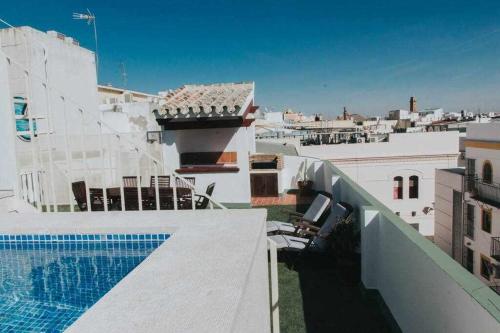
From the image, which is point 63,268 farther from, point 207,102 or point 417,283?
point 207,102

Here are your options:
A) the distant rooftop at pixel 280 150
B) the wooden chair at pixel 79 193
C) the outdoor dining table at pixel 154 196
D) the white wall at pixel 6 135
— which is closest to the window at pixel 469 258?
the distant rooftop at pixel 280 150

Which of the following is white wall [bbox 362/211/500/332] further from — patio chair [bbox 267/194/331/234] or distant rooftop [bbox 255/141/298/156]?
distant rooftop [bbox 255/141/298/156]

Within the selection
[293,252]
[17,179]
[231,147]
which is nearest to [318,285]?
[293,252]

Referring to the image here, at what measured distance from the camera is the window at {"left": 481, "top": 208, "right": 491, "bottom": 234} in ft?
64.4

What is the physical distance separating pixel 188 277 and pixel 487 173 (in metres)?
22.4

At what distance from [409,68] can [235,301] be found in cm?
4917

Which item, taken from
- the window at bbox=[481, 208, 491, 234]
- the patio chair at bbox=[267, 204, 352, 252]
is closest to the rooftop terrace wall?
the patio chair at bbox=[267, 204, 352, 252]

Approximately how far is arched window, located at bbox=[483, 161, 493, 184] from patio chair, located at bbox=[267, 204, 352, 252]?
18407 millimetres

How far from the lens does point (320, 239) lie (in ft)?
18.5

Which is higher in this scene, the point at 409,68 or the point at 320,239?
the point at 409,68

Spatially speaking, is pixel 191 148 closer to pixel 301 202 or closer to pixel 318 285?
pixel 301 202

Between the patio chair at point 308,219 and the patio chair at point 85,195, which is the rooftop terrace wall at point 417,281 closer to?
the patio chair at point 308,219

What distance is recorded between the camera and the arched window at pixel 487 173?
2003cm

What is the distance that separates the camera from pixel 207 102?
33.3ft
